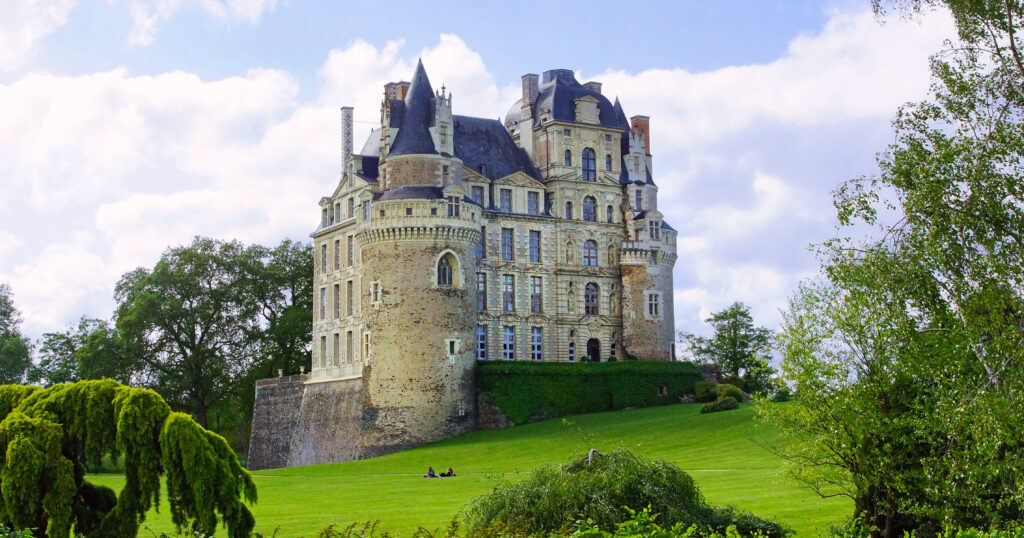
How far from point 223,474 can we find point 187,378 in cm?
5196

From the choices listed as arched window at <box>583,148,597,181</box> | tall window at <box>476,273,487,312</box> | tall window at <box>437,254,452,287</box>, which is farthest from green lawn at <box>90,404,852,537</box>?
arched window at <box>583,148,597,181</box>

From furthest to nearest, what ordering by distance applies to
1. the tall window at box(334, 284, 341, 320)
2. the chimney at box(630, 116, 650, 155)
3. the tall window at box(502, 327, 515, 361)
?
1. the chimney at box(630, 116, 650, 155)
2. the tall window at box(334, 284, 341, 320)
3. the tall window at box(502, 327, 515, 361)

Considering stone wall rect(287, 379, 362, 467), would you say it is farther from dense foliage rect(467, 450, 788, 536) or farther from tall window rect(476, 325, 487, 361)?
dense foliage rect(467, 450, 788, 536)

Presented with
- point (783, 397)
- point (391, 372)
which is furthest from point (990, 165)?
point (783, 397)

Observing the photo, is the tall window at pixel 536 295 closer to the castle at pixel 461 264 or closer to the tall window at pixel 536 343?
the castle at pixel 461 264

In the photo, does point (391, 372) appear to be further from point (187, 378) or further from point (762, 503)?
point (762, 503)

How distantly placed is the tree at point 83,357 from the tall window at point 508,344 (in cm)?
2243

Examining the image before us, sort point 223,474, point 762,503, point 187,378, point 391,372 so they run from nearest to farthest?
1. point 223,474
2. point 762,503
3. point 391,372
4. point 187,378

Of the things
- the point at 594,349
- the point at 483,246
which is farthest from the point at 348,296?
the point at 594,349

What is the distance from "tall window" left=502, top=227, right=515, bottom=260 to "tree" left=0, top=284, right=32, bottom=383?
32.6 m

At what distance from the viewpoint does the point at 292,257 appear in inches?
3049

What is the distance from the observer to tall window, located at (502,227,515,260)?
211ft

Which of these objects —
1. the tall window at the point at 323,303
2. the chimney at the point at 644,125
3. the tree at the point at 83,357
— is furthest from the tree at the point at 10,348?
the chimney at the point at 644,125

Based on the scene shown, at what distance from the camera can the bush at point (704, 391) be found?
206 ft
